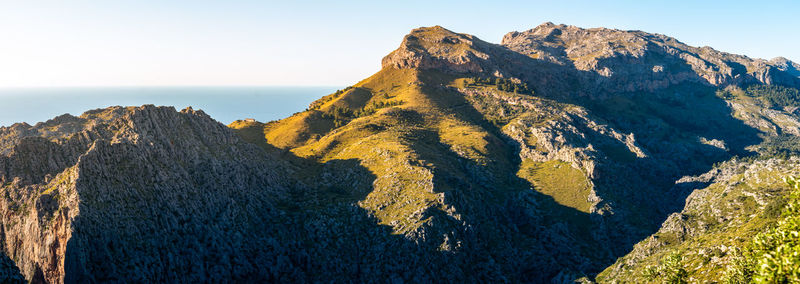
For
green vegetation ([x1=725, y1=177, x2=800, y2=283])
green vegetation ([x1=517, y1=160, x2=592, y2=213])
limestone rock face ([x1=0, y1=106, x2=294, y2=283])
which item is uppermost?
green vegetation ([x1=725, y1=177, x2=800, y2=283])

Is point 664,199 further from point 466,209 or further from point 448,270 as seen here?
point 448,270

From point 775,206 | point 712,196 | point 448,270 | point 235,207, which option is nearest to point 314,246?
point 235,207

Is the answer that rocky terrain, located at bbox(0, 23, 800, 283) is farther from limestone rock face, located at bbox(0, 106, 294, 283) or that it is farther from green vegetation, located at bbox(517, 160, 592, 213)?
green vegetation, located at bbox(517, 160, 592, 213)

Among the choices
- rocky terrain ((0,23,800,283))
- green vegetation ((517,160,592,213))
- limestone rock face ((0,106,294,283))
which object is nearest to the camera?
limestone rock face ((0,106,294,283))

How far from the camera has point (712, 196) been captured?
121125mm

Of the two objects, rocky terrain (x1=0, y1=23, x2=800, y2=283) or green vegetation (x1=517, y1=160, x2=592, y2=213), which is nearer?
rocky terrain (x1=0, y1=23, x2=800, y2=283)

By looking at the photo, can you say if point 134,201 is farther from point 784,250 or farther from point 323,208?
point 784,250

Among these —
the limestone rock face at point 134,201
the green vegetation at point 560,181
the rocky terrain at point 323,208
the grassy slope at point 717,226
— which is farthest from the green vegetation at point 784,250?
the green vegetation at point 560,181

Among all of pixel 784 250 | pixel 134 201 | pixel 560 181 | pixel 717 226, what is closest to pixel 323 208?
pixel 134 201

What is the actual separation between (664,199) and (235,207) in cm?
16888

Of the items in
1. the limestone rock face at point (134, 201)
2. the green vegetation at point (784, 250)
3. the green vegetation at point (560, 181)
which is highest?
the green vegetation at point (784, 250)

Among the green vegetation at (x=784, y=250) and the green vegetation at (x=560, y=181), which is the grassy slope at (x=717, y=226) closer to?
the green vegetation at (x=560, y=181)

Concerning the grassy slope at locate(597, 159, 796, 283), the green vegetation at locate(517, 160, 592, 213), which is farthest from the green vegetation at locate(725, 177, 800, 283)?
the green vegetation at locate(517, 160, 592, 213)

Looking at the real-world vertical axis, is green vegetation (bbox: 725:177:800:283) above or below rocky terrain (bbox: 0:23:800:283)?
above
